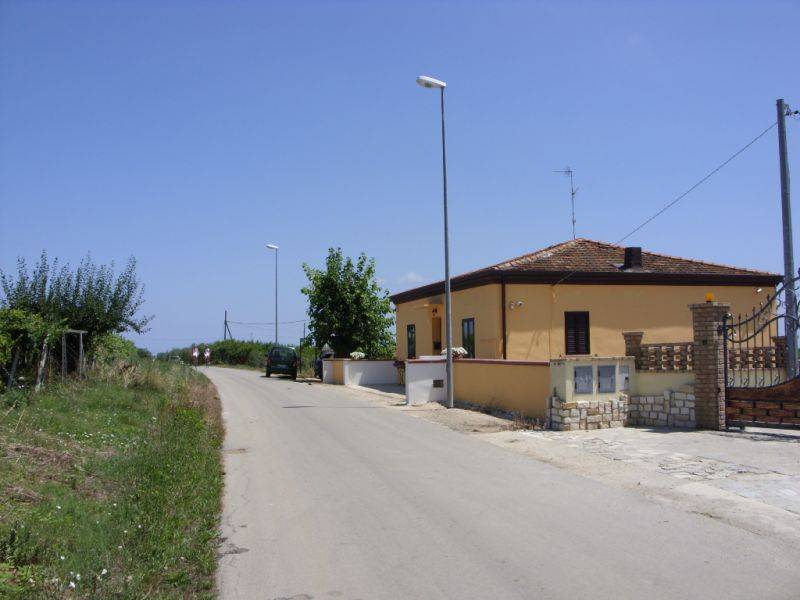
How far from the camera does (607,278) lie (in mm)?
23422

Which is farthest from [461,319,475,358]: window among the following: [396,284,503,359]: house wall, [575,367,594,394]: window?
[575,367,594,394]: window

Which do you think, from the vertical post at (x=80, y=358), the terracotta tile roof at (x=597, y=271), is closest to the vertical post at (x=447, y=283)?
the terracotta tile roof at (x=597, y=271)

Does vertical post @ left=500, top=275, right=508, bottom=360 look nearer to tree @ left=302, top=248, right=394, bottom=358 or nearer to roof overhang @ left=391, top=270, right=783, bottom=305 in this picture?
roof overhang @ left=391, top=270, right=783, bottom=305

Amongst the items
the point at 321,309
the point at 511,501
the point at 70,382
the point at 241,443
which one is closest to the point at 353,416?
the point at 241,443

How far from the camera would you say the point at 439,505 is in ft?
26.3

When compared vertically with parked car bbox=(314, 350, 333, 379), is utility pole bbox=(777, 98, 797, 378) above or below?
above

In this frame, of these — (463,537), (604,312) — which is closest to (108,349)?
(604,312)

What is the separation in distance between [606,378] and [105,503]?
10.7 m

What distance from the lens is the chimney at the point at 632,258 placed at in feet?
79.7

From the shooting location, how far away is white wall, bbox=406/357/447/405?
21041 millimetres

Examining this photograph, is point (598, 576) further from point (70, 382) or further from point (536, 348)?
point (536, 348)

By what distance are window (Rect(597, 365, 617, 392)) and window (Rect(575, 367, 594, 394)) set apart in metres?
0.20

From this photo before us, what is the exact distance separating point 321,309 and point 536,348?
15.6 meters

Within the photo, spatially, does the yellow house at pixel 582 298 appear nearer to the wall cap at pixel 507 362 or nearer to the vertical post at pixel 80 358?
the wall cap at pixel 507 362
